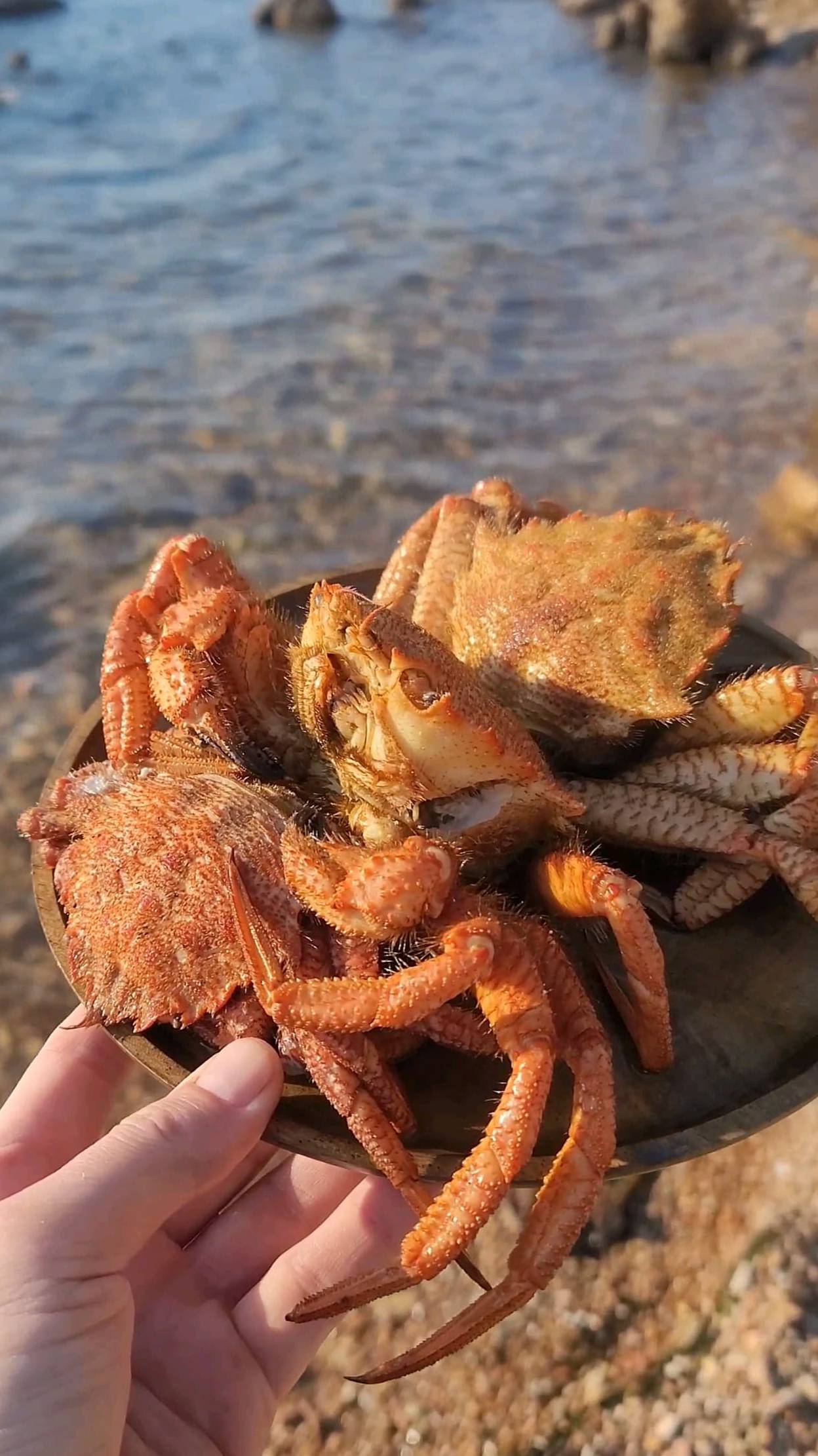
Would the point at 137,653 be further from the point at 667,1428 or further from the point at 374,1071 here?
the point at 667,1428

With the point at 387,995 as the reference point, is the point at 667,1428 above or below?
below

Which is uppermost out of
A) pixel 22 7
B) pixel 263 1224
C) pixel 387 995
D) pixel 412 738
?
pixel 22 7

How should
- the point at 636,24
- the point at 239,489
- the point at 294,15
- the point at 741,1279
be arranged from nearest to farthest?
the point at 741,1279
the point at 239,489
the point at 636,24
the point at 294,15

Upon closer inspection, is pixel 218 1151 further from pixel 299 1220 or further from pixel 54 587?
pixel 54 587

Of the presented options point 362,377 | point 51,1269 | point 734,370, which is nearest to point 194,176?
point 362,377

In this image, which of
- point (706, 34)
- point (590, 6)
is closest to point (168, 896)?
point (706, 34)
